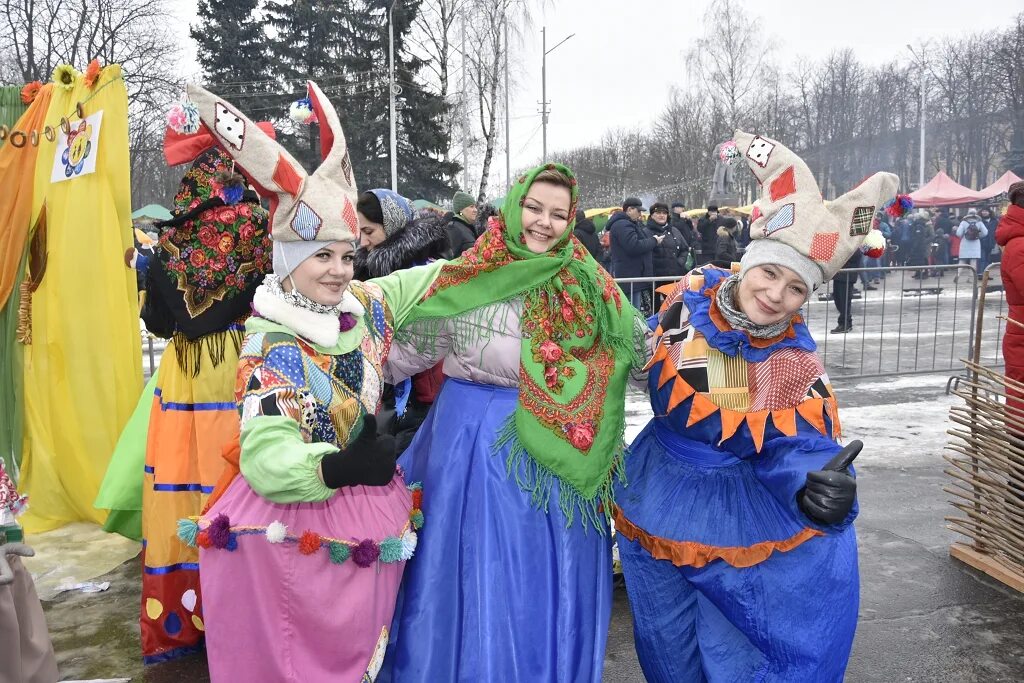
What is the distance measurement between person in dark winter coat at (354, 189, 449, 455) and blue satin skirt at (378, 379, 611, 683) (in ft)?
2.98

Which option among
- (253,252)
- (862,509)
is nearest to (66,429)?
(253,252)

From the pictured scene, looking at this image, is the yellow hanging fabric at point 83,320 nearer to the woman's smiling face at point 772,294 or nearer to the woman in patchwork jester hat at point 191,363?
the woman in patchwork jester hat at point 191,363

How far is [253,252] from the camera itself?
337cm

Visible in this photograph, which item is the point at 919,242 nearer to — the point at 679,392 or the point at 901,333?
the point at 901,333

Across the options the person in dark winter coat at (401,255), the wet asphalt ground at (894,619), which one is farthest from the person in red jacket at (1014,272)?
the person in dark winter coat at (401,255)

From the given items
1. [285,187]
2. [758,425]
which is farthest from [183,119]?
[758,425]

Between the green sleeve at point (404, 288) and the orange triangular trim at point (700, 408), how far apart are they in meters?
0.93

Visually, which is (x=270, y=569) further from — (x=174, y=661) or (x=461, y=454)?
(x=174, y=661)

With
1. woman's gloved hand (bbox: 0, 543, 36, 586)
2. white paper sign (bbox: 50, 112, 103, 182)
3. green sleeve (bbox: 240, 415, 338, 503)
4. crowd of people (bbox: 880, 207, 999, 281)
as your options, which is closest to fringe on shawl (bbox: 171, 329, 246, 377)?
woman's gloved hand (bbox: 0, 543, 36, 586)

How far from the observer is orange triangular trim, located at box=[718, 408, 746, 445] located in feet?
7.77

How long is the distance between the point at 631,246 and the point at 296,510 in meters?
8.21

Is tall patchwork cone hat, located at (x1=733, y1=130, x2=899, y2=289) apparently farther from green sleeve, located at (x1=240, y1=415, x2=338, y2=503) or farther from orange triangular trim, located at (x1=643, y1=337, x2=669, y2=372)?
green sleeve, located at (x1=240, y1=415, x2=338, y2=503)

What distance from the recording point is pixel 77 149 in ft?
14.9

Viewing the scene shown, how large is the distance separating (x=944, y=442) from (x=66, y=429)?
603 centimetres
